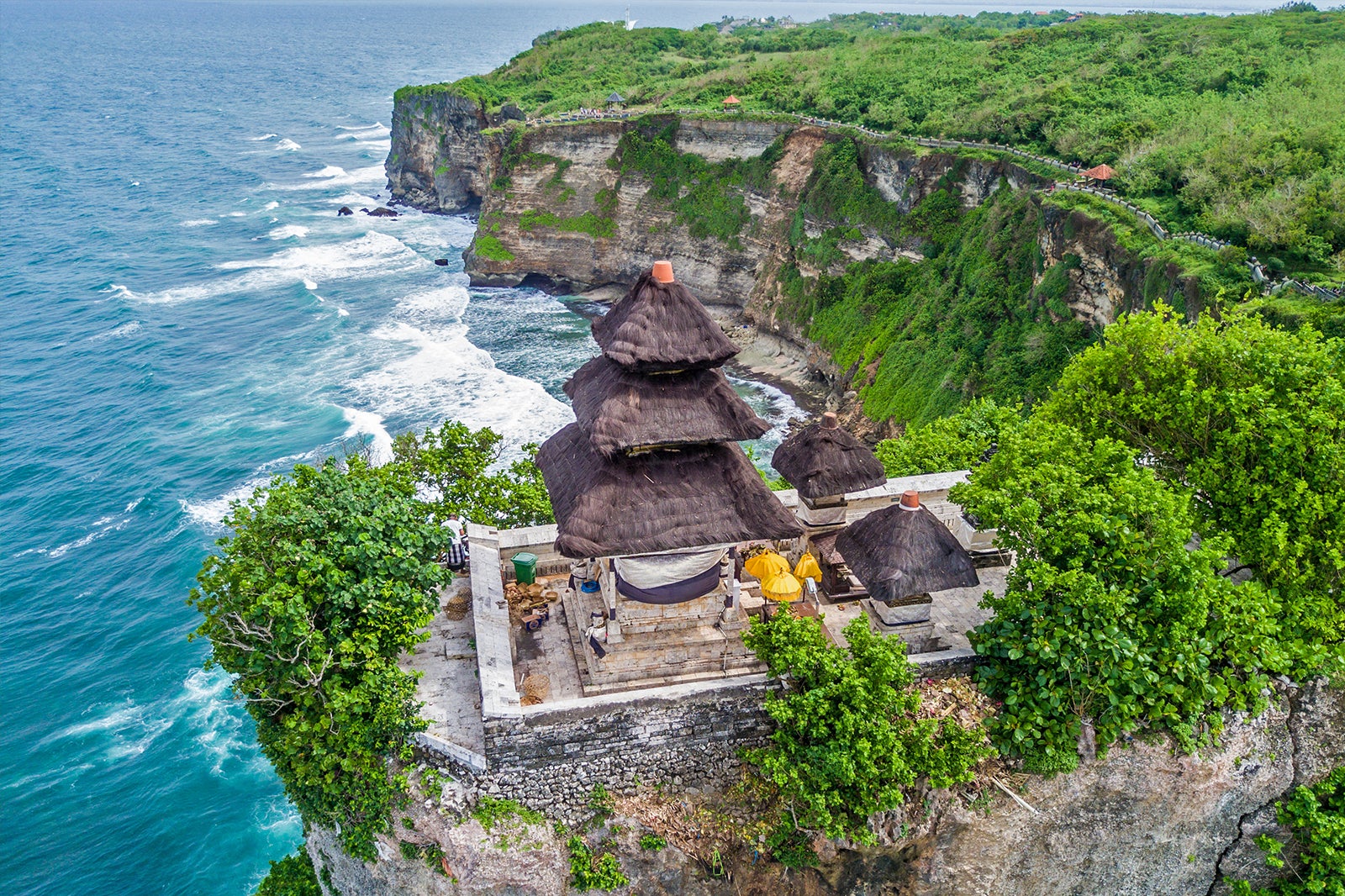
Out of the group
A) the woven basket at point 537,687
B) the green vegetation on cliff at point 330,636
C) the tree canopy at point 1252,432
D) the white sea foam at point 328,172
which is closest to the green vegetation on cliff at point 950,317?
the tree canopy at point 1252,432

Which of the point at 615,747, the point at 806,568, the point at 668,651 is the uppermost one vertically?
the point at 806,568

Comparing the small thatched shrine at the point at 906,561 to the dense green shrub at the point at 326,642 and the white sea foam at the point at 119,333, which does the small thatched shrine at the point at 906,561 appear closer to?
the dense green shrub at the point at 326,642

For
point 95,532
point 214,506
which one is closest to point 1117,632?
point 214,506

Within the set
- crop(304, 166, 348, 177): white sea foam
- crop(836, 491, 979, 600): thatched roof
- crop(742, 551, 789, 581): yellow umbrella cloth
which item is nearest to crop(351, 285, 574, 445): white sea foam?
crop(742, 551, 789, 581): yellow umbrella cloth

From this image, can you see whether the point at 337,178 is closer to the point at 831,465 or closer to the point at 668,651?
the point at 831,465

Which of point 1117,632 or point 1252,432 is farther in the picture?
point 1252,432

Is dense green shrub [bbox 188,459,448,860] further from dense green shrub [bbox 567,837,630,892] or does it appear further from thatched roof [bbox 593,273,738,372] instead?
thatched roof [bbox 593,273,738,372]
